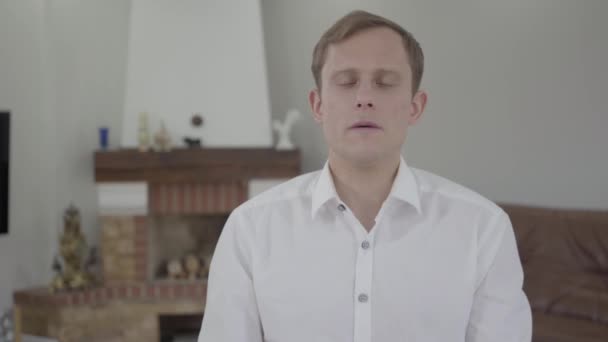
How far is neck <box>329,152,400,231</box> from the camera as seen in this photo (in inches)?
56.3

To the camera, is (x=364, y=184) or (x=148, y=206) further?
(x=148, y=206)

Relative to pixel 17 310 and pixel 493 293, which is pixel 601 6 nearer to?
pixel 493 293

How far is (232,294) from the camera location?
4.58ft

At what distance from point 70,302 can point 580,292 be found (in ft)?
9.00

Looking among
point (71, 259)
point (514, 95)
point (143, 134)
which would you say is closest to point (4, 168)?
point (71, 259)

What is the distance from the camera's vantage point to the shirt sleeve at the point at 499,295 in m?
1.35

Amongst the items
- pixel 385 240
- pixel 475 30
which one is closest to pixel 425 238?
pixel 385 240

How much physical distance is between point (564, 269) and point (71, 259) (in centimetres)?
274

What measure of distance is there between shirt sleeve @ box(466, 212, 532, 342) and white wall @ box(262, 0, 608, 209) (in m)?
2.77

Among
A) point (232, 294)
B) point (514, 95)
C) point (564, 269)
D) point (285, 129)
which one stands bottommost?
→ point (564, 269)

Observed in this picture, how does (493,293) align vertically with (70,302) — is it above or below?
above

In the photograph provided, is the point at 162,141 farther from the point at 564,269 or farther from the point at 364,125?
the point at 364,125

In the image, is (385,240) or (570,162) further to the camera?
(570,162)

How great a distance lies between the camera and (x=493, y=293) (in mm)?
1363
